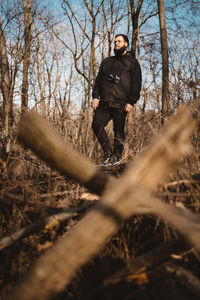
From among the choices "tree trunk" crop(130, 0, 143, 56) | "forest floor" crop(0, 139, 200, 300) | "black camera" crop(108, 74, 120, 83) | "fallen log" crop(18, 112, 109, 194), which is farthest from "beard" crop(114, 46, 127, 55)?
"tree trunk" crop(130, 0, 143, 56)

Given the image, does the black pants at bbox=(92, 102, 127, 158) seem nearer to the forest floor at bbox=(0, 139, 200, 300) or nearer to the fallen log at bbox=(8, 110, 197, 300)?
the forest floor at bbox=(0, 139, 200, 300)

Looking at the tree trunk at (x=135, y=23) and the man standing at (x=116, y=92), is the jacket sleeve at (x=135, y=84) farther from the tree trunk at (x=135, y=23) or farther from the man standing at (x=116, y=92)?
the tree trunk at (x=135, y=23)

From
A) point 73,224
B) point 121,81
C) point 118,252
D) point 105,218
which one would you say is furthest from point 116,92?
point 105,218

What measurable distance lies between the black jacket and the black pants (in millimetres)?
142

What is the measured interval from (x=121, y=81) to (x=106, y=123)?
0.66m

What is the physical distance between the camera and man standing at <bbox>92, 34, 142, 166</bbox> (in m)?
3.32

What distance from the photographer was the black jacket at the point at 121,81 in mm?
A: 3348

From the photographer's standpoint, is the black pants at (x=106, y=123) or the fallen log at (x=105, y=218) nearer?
the fallen log at (x=105, y=218)

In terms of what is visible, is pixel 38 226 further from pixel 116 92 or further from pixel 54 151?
pixel 116 92

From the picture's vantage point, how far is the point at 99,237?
783 millimetres

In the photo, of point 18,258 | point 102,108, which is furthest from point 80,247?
point 102,108

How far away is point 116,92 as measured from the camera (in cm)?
333

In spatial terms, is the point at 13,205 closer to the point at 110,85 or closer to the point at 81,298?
the point at 81,298

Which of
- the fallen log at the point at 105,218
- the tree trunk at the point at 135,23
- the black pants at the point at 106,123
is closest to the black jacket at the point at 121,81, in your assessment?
the black pants at the point at 106,123
